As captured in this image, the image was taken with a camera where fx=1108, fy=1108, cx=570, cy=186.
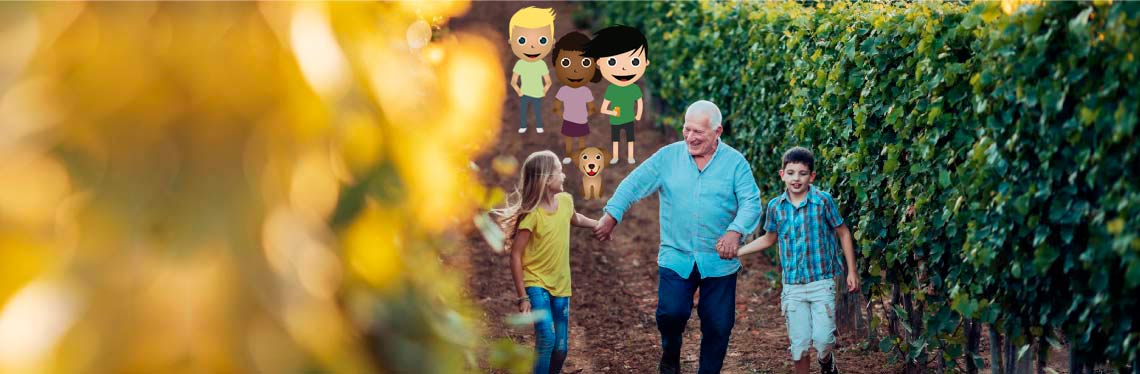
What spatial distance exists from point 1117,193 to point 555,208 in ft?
10.3

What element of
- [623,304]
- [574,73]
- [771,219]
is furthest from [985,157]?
[574,73]

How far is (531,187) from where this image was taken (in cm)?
630

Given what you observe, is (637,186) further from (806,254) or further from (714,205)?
(806,254)

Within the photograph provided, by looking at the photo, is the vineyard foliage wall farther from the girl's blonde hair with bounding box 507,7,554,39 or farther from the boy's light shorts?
the girl's blonde hair with bounding box 507,7,554,39

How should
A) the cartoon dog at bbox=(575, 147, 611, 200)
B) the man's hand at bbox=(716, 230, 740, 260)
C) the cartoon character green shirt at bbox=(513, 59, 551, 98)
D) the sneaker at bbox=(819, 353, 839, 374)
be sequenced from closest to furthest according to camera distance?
the man's hand at bbox=(716, 230, 740, 260)
the sneaker at bbox=(819, 353, 839, 374)
the cartoon dog at bbox=(575, 147, 611, 200)
the cartoon character green shirt at bbox=(513, 59, 551, 98)

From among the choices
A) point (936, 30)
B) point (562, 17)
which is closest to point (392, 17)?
point (936, 30)

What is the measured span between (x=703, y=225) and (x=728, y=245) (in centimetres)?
27

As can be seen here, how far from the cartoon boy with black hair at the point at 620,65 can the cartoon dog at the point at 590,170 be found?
1.74 feet

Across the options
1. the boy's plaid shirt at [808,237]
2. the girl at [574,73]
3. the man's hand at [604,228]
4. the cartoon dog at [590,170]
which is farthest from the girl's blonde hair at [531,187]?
the cartoon dog at [590,170]

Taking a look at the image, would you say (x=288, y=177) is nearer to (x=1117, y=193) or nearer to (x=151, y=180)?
→ (x=151, y=180)

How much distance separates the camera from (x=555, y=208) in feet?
20.9

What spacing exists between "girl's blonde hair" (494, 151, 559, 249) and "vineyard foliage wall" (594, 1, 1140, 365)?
1.87 metres

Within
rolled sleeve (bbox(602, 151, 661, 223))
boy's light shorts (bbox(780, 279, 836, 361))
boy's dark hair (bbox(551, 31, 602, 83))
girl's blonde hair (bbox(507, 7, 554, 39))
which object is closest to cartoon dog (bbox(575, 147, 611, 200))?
boy's dark hair (bbox(551, 31, 602, 83))

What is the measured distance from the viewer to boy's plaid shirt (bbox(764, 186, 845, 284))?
6477 millimetres
